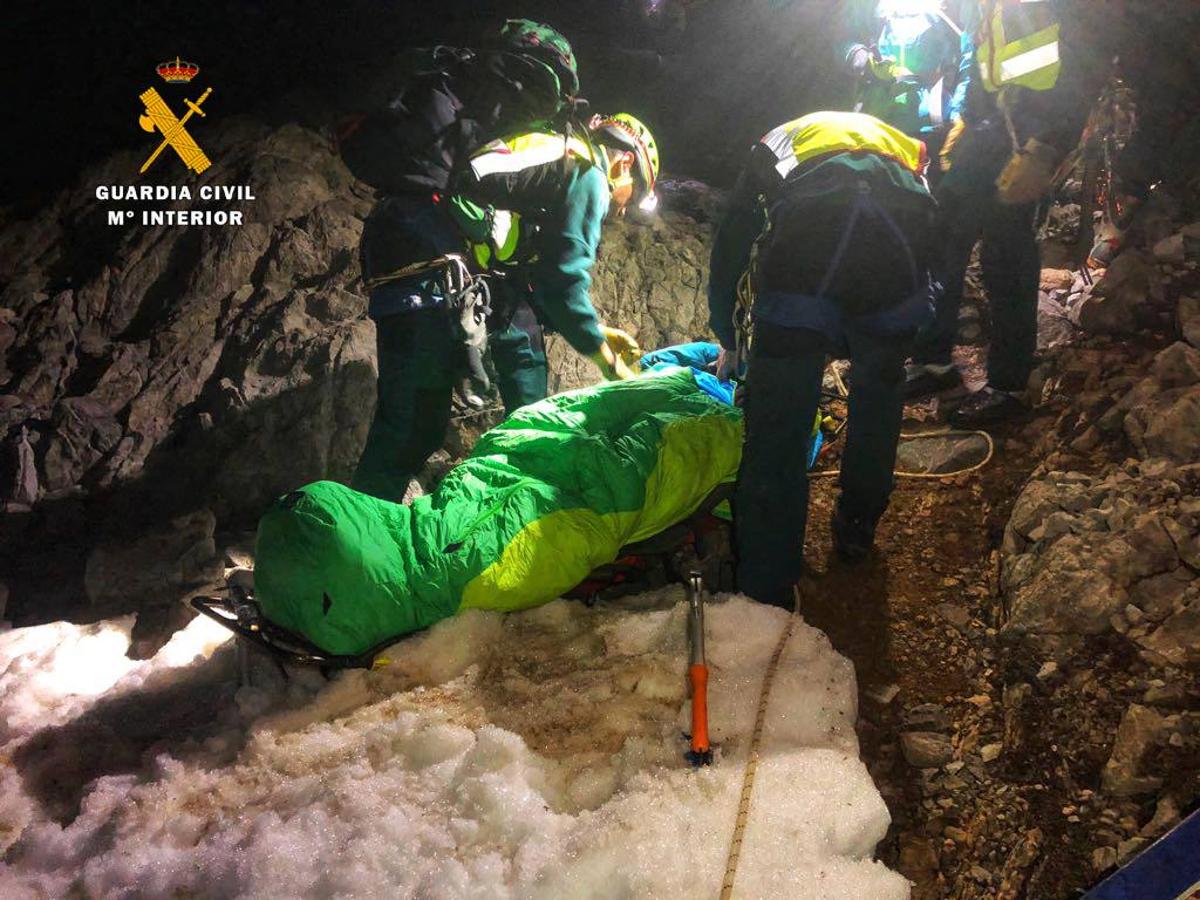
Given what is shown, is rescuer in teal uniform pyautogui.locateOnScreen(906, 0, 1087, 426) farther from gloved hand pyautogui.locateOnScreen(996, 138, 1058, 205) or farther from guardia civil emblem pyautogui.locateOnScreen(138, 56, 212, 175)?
guardia civil emblem pyautogui.locateOnScreen(138, 56, 212, 175)

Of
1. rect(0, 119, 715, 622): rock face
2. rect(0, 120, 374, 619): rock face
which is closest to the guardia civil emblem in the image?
rect(0, 119, 715, 622): rock face

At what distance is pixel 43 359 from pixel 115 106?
3.95 m

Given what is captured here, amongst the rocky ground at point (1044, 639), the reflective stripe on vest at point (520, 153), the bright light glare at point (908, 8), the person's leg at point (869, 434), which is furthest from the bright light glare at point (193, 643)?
the bright light glare at point (908, 8)

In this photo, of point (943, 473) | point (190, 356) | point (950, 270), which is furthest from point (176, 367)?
point (950, 270)

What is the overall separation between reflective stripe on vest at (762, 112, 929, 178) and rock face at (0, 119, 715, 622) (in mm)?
3091

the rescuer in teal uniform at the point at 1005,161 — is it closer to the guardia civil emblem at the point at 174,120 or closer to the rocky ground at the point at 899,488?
the rocky ground at the point at 899,488

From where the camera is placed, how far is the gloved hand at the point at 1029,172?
10.6 feet

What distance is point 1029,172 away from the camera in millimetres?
3260

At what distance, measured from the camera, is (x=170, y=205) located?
611 cm

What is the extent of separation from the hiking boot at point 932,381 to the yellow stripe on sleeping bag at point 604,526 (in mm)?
1848

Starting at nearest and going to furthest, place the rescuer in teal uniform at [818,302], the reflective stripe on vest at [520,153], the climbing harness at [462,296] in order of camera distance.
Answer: the rescuer in teal uniform at [818,302], the reflective stripe on vest at [520,153], the climbing harness at [462,296]

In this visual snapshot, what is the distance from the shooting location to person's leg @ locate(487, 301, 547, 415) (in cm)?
403

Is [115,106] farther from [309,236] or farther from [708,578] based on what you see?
[708,578]

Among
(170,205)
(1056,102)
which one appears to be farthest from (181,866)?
(170,205)
